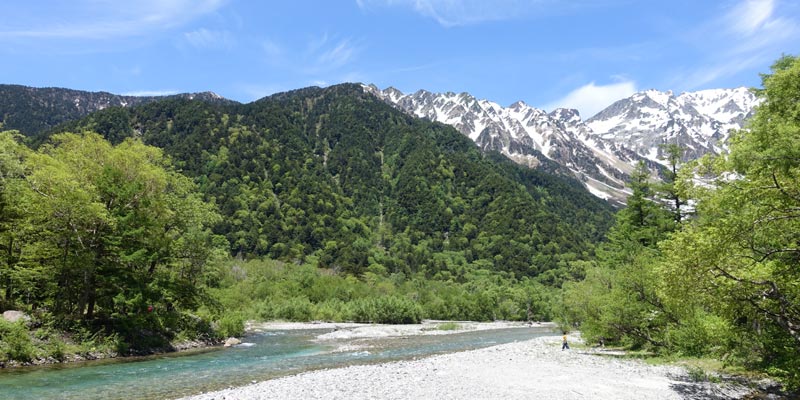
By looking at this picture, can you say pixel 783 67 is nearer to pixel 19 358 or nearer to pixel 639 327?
pixel 639 327

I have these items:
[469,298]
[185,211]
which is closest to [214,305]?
[185,211]

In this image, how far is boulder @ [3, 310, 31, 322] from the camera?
31.8 meters

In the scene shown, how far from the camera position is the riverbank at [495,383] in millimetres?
21531

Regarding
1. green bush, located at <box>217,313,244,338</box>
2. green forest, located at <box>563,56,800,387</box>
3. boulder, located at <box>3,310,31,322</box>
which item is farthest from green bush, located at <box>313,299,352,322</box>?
green forest, located at <box>563,56,800,387</box>

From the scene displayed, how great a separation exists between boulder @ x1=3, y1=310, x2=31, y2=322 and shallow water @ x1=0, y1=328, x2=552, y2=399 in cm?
513

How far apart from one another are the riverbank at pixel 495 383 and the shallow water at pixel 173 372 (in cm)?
381

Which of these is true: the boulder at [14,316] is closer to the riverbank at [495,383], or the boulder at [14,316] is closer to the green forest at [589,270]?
the green forest at [589,270]

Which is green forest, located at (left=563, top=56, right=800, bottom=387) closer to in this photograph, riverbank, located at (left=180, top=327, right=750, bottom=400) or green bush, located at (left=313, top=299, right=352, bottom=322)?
riverbank, located at (left=180, top=327, right=750, bottom=400)

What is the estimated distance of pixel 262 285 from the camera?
116 metres

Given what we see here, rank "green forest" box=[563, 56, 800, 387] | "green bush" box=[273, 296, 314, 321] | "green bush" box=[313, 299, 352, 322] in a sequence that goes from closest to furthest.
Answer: "green forest" box=[563, 56, 800, 387]
"green bush" box=[273, 296, 314, 321]
"green bush" box=[313, 299, 352, 322]

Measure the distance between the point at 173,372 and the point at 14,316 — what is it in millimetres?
12755

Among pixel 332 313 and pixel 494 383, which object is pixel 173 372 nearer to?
pixel 494 383

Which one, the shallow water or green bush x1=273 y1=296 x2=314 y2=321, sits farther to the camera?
green bush x1=273 y1=296 x2=314 y2=321

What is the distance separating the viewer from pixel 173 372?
96.7ft
